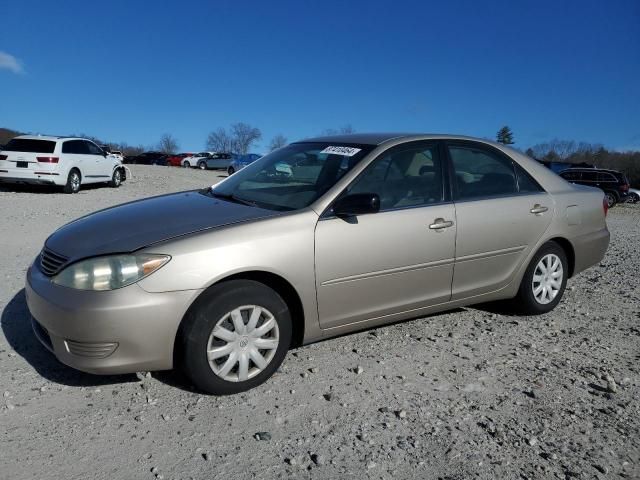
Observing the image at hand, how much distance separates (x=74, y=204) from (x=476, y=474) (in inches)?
463

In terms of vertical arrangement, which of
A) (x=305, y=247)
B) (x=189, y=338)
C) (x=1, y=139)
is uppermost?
(x=1, y=139)

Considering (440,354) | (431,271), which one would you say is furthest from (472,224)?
(440,354)

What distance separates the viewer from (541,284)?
468cm

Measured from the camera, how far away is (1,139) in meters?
67.4

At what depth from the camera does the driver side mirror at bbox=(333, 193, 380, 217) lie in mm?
3395

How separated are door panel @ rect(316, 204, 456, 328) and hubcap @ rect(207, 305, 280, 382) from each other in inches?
15.7

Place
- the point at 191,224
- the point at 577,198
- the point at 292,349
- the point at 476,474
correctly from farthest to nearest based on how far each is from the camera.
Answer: the point at 577,198, the point at 292,349, the point at 191,224, the point at 476,474

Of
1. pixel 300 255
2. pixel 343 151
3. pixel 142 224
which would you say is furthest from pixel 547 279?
pixel 142 224

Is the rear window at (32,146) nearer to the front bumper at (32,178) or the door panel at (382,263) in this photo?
the front bumper at (32,178)

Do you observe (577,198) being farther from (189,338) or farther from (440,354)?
(189,338)

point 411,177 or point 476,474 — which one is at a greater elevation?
point 411,177

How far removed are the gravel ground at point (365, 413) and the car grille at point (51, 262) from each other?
2.20 ft

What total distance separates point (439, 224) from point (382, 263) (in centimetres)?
59

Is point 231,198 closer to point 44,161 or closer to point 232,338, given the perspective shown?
point 232,338
